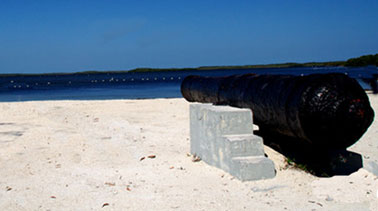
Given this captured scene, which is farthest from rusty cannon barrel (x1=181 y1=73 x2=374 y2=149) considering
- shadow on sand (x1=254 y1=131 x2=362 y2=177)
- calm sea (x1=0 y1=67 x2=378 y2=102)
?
calm sea (x1=0 y1=67 x2=378 y2=102)

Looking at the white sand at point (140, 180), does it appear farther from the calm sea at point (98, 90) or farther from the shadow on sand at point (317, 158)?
the calm sea at point (98, 90)

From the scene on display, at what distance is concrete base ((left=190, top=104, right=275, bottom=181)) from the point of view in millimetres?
5168

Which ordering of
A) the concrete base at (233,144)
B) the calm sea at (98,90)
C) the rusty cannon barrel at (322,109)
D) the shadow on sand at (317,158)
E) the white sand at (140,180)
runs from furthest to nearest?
the calm sea at (98,90) < the shadow on sand at (317,158) < the concrete base at (233,144) < the rusty cannon barrel at (322,109) < the white sand at (140,180)

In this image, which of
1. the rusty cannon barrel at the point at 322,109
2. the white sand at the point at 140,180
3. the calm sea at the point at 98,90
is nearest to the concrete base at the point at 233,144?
the white sand at the point at 140,180

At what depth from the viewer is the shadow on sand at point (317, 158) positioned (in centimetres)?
560

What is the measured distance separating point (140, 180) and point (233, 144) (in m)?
1.23

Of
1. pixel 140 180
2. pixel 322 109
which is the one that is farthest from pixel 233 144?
pixel 140 180

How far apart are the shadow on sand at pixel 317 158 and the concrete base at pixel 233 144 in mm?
739

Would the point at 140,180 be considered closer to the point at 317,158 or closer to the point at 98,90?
the point at 317,158

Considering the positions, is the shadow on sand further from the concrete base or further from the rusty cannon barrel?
the concrete base

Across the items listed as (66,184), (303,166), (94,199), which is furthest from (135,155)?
(303,166)

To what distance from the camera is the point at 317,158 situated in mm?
5844

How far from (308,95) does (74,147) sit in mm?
4262

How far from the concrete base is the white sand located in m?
0.12
